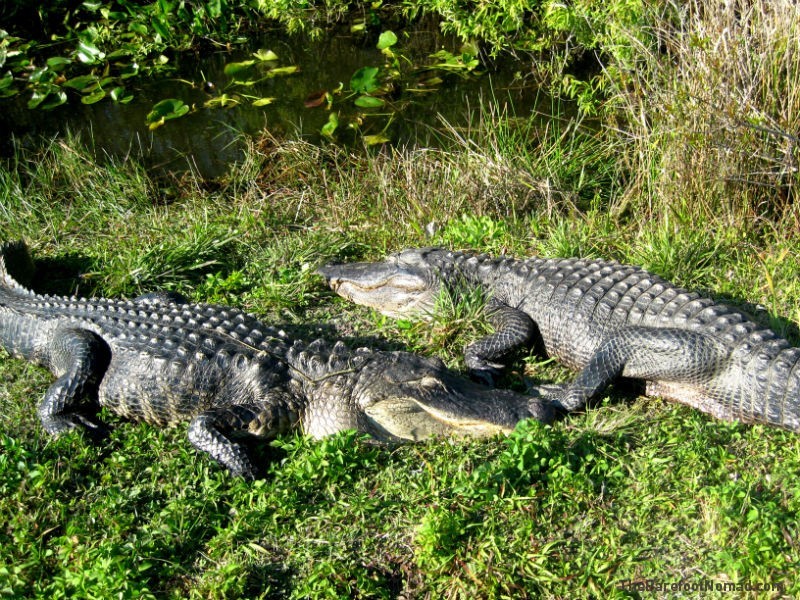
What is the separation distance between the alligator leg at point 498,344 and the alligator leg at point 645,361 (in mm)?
356

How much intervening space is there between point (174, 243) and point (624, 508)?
370 centimetres

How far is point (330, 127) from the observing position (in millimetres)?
7613

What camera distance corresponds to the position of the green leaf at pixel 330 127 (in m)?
7.60

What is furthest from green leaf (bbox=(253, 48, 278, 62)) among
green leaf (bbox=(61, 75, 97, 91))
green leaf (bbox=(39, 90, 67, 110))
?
green leaf (bbox=(39, 90, 67, 110))

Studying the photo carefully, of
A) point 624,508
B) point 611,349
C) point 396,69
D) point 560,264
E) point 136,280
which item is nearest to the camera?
point 624,508

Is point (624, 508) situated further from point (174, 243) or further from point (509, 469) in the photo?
point (174, 243)

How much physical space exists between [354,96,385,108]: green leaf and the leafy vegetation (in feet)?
0.61

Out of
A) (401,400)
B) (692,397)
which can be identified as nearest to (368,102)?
(401,400)

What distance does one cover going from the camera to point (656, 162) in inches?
219

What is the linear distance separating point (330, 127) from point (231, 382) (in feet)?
13.6

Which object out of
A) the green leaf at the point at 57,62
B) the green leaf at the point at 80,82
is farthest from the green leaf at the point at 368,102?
the green leaf at the point at 57,62

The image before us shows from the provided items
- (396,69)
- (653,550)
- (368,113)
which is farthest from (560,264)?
(396,69)

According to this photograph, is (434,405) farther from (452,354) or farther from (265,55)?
(265,55)

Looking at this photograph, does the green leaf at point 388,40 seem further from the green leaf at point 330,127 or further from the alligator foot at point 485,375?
the alligator foot at point 485,375
